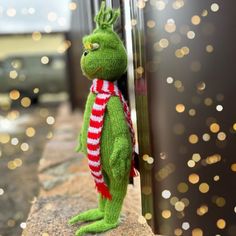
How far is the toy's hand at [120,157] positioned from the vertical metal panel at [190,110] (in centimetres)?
7

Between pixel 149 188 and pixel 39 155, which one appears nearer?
pixel 149 188

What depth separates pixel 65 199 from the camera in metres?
1.37

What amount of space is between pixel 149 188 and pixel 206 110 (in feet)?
0.82

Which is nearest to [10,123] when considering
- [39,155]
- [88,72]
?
[39,155]

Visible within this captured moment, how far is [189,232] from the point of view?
99 centimetres

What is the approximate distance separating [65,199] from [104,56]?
0.62 meters

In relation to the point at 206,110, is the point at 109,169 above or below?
below

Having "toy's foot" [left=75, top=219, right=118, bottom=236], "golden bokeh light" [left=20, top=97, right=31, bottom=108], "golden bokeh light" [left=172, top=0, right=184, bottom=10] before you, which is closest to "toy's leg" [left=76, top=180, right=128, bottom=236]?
"toy's foot" [left=75, top=219, right=118, bottom=236]

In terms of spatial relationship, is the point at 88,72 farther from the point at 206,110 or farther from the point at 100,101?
the point at 206,110

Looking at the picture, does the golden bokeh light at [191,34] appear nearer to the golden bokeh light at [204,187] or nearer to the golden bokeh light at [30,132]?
the golden bokeh light at [204,187]

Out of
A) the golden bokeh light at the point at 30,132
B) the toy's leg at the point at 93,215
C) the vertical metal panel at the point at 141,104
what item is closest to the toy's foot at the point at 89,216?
the toy's leg at the point at 93,215

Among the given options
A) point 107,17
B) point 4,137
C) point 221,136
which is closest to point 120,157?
Answer: point 221,136

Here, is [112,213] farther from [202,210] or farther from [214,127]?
[214,127]

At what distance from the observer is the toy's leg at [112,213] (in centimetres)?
102
